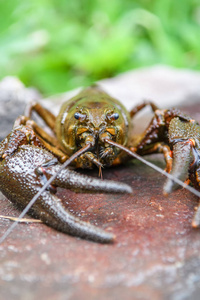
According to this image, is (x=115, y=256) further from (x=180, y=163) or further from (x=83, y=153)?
(x=83, y=153)

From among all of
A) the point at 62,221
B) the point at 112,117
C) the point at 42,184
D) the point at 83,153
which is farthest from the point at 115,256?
the point at 112,117

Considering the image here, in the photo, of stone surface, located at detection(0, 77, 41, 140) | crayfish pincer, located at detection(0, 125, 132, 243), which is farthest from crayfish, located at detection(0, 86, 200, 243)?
stone surface, located at detection(0, 77, 41, 140)

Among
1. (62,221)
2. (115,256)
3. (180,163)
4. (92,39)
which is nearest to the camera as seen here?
(115,256)

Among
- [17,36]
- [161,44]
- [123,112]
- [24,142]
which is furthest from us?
[161,44]

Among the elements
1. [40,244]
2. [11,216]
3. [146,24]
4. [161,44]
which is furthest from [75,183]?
[146,24]

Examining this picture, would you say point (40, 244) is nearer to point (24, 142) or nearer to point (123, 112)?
point (24, 142)
